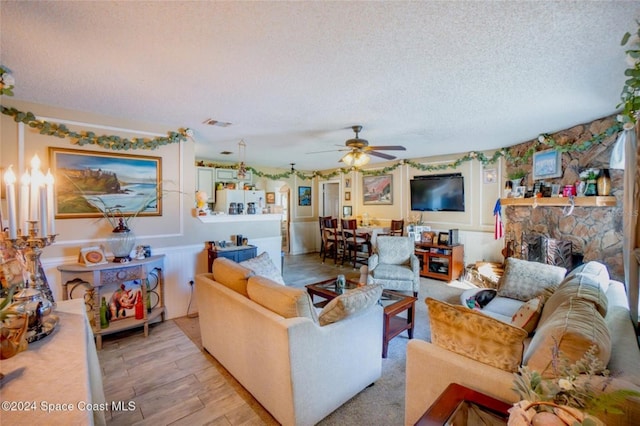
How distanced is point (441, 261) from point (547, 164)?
7.50ft

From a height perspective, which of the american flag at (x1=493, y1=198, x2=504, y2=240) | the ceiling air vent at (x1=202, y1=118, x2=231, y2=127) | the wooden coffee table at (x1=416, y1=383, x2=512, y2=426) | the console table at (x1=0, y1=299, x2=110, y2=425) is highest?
the ceiling air vent at (x1=202, y1=118, x2=231, y2=127)

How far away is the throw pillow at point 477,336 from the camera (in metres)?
1.26

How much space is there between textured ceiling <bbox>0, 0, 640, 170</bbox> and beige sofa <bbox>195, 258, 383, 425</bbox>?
163 cm

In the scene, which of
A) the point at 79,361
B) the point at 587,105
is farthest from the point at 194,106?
the point at 587,105

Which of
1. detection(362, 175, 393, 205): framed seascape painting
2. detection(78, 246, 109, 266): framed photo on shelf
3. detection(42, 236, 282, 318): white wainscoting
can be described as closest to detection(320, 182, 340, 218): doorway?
detection(362, 175, 393, 205): framed seascape painting

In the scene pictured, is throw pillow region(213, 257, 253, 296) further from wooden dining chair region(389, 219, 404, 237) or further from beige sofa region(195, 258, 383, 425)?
wooden dining chair region(389, 219, 404, 237)

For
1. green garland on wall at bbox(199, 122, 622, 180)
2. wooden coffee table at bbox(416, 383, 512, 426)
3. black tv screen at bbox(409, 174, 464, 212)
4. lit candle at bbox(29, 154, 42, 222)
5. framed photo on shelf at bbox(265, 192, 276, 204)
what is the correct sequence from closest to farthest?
1. wooden coffee table at bbox(416, 383, 512, 426)
2. lit candle at bbox(29, 154, 42, 222)
3. green garland on wall at bbox(199, 122, 622, 180)
4. black tv screen at bbox(409, 174, 464, 212)
5. framed photo on shelf at bbox(265, 192, 276, 204)

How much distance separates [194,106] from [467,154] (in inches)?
193

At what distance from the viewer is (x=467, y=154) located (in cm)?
542

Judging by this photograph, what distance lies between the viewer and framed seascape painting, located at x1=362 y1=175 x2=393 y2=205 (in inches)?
267

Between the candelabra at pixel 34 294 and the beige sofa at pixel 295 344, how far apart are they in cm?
103

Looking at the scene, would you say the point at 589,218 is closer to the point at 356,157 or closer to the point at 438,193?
the point at 438,193

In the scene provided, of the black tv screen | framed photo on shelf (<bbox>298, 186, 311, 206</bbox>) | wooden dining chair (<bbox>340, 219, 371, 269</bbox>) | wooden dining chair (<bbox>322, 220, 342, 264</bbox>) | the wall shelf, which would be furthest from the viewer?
framed photo on shelf (<bbox>298, 186, 311, 206</bbox>)

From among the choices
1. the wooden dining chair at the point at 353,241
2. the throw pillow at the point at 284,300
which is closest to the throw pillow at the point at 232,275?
the throw pillow at the point at 284,300
